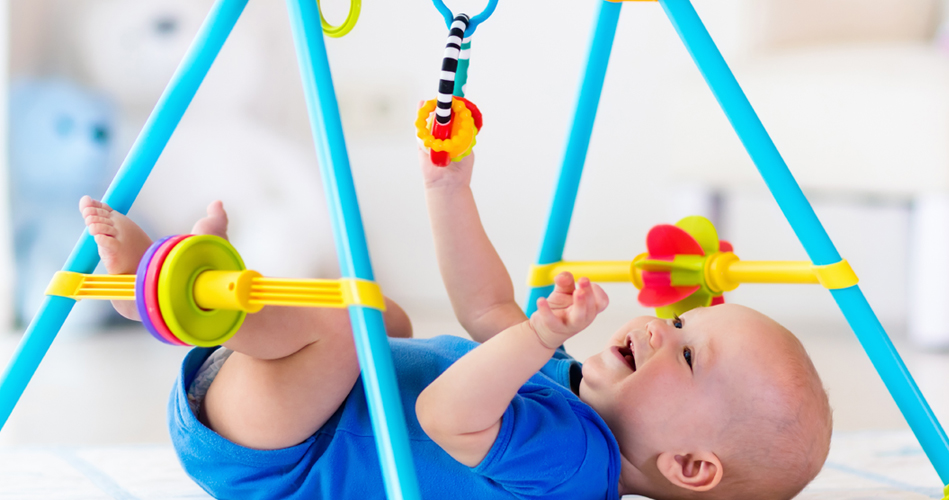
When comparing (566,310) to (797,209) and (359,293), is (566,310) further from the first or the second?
(797,209)

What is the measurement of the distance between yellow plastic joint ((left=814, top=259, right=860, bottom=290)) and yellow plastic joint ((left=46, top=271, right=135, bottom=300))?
1.88 feet

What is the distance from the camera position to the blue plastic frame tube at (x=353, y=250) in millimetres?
535

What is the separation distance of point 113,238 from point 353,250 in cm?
25

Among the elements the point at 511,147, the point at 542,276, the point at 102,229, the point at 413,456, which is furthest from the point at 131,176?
the point at 511,147

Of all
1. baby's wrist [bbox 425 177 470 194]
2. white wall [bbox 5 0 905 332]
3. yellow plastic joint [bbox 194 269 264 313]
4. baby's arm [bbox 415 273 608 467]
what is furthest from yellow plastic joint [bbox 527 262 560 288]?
white wall [bbox 5 0 905 332]

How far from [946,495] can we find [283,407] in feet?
1.93

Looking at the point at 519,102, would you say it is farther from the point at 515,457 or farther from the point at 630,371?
the point at 515,457

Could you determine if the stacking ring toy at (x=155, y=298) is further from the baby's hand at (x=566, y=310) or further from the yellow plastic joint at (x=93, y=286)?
the baby's hand at (x=566, y=310)

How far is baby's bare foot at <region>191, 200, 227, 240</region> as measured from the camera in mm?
832

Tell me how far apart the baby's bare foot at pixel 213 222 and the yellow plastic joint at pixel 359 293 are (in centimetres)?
33

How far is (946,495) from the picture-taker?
2.47 ft

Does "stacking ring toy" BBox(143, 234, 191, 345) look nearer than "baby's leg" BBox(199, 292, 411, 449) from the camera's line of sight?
Yes

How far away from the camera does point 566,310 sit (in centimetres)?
61

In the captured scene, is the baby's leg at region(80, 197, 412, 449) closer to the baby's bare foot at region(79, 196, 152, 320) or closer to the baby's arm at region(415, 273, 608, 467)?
the baby's bare foot at region(79, 196, 152, 320)
